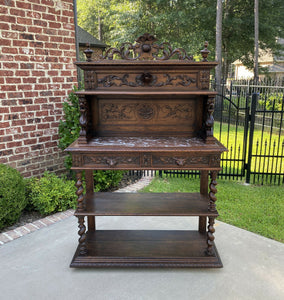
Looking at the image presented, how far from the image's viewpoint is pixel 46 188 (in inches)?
149

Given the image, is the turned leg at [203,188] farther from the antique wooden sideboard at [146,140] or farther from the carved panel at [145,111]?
the carved panel at [145,111]

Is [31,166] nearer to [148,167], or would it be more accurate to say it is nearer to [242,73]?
[148,167]

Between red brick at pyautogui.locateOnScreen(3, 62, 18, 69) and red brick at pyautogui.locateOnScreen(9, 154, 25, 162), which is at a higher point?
red brick at pyautogui.locateOnScreen(3, 62, 18, 69)

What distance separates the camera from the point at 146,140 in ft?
8.84

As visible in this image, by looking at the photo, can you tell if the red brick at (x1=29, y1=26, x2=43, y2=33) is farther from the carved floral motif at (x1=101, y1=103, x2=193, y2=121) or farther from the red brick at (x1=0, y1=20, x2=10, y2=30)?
the carved floral motif at (x1=101, y1=103, x2=193, y2=121)

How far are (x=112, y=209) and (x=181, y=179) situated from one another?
273cm

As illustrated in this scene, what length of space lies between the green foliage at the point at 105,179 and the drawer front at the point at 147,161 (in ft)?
5.99

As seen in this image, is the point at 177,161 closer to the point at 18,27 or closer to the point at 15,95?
the point at 15,95

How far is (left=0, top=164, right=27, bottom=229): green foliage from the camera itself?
3252 millimetres

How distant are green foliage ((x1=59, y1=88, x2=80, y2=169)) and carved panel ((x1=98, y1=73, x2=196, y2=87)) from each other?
151 cm

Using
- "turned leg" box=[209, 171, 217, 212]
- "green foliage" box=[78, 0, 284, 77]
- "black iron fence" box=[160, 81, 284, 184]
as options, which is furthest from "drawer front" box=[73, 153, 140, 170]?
"green foliage" box=[78, 0, 284, 77]

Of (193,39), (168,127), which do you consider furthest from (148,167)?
(193,39)

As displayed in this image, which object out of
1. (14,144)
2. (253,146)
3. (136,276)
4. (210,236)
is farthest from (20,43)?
(253,146)

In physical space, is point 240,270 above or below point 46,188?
below
